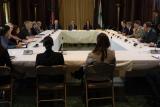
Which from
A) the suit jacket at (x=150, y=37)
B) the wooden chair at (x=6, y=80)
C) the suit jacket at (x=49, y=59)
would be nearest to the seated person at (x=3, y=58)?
the wooden chair at (x=6, y=80)

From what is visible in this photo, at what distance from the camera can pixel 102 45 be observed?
172 inches

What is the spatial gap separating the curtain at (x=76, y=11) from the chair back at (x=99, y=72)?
1185 centimetres

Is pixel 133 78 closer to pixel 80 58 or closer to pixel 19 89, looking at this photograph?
pixel 80 58

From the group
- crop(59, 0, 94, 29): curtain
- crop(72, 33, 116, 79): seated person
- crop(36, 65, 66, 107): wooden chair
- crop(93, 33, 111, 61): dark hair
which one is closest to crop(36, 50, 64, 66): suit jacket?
crop(36, 65, 66, 107): wooden chair

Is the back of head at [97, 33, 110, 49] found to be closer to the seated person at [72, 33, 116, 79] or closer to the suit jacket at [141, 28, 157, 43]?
the seated person at [72, 33, 116, 79]

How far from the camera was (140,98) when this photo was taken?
4926mm

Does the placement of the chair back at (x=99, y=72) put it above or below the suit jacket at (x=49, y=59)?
below

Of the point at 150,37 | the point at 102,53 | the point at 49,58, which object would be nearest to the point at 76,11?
the point at 150,37

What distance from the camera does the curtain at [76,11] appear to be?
52.5 ft

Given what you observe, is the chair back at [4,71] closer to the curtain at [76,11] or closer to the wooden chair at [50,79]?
the wooden chair at [50,79]

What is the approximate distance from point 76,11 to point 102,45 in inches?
471

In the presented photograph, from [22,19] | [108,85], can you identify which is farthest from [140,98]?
[22,19]

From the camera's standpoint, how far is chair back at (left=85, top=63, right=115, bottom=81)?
413 cm

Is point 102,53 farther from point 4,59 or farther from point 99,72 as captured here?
point 4,59
